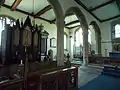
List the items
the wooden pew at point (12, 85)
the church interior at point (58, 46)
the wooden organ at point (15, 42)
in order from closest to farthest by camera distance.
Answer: the wooden pew at point (12, 85) < the church interior at point (58, 46) < the wooden organ at point (15, 42)

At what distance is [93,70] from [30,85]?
5.09 meters

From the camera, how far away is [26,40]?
6.15 m

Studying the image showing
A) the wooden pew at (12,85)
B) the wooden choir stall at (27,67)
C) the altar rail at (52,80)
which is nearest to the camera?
the wooden pew at (12,85)

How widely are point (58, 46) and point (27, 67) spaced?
3.55 metres

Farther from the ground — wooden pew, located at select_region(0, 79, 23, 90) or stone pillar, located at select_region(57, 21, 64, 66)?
stone pillar, located at select_region(57, 21, 64, 66)

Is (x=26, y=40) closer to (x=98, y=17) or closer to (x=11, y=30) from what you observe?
(x=11, y=30)

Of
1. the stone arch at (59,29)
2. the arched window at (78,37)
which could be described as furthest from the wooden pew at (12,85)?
the arched window at (78,37)

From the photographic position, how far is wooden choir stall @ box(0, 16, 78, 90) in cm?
252

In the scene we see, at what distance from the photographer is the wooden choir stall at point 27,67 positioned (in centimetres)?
252

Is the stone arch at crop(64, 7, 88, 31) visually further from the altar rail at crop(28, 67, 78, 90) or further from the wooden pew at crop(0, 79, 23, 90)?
the wooden pew at crop(0, 79, 23, 90)

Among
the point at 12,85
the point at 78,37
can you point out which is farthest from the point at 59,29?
the point at 78,37

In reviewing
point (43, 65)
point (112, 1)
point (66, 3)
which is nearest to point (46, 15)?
point (66, 3)

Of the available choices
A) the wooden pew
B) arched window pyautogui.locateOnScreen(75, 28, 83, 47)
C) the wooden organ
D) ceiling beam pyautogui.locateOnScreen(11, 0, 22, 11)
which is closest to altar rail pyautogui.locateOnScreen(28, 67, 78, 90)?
the wooden pew

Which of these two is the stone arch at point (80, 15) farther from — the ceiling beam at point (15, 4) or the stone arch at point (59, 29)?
the ceiling beam at point (15, 4)
